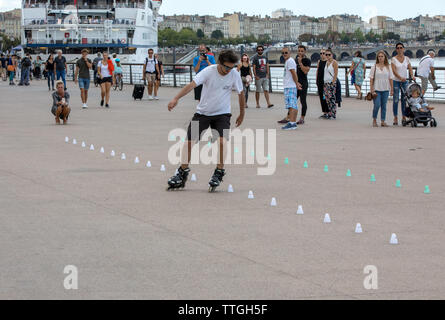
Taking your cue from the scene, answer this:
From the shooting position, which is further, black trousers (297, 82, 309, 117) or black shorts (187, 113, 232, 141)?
black trousers (297, 82, 309, 117)

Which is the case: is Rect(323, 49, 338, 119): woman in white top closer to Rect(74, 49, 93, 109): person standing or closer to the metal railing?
the metal railing

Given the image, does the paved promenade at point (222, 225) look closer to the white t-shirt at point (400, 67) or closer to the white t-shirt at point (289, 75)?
the white t-shirt at point (289, 75)

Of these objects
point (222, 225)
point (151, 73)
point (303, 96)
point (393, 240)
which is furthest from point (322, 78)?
point (393, 240)

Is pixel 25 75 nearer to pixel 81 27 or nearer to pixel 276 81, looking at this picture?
pixel 276 81

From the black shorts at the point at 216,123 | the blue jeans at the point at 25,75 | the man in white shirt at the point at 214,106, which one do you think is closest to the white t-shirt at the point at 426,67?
the man in white shirt at the point at 214,106

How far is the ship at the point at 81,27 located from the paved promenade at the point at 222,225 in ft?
151

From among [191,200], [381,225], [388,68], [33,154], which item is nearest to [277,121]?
[388,68]

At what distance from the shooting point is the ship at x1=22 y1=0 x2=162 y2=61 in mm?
58844

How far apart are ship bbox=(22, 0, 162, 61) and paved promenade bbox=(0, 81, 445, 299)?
151 feet

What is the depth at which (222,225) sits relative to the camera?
285 inches

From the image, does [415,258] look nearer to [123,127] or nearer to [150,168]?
[150,168]

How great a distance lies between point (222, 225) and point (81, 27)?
54.0 meters

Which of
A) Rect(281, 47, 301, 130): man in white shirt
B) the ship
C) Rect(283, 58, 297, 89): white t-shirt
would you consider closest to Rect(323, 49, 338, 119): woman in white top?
Rect(281, 47, 301, 130): man in white shirt

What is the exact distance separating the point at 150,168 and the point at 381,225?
435cm
